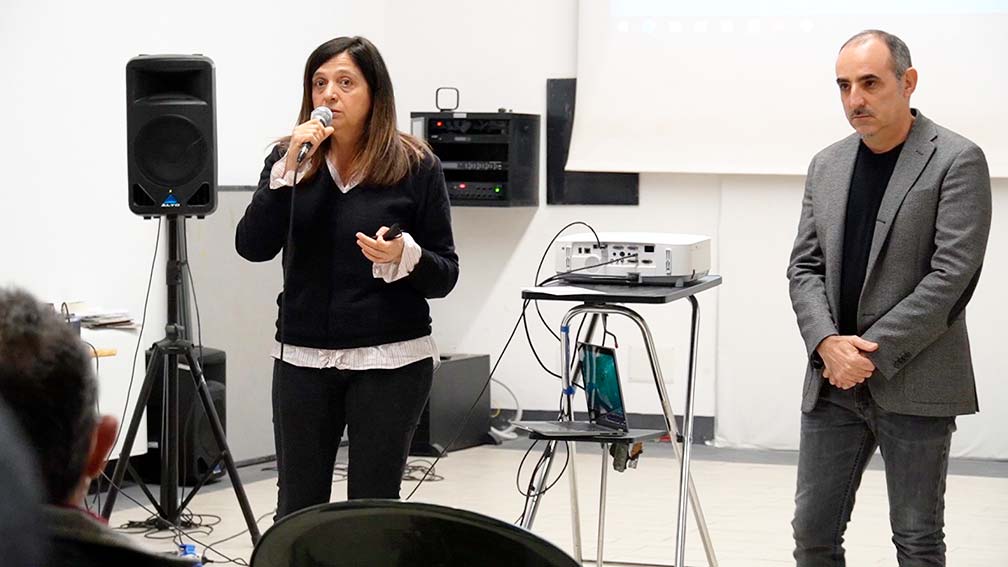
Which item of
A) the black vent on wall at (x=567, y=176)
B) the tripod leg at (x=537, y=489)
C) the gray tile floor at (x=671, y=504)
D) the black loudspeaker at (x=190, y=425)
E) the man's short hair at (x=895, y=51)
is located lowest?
the gray tile floor at (x=671, y=504)

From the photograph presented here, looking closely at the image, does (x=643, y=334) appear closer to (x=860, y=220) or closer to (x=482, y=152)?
(x=860, y=220)

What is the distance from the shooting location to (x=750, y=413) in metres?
6.80

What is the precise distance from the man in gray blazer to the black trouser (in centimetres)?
101

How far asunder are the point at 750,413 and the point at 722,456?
340 millimetres

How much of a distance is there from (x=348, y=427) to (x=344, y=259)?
0.38 meters

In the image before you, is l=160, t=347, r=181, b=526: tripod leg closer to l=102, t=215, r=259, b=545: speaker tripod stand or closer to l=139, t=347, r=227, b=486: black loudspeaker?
l=102, t=215, r=259, b=545: speaker tripod stand

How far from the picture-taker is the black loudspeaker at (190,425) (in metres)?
5.51

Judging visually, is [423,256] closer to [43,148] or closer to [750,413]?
[43,148]

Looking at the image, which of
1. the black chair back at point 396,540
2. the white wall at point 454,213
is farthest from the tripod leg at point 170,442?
the black chair back at point 396,540

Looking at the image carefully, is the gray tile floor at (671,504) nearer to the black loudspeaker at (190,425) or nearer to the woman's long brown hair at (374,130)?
the black loudspeaker at (190,425)

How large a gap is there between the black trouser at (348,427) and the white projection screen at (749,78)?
13.1 feet

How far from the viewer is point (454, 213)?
7.35m

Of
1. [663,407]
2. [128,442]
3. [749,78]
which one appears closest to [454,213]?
[749,78]

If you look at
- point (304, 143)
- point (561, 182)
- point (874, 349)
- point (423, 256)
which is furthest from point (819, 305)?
point (561, 182)
